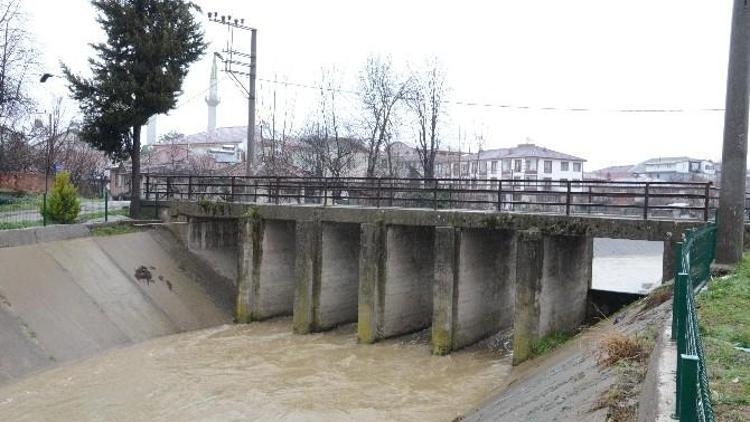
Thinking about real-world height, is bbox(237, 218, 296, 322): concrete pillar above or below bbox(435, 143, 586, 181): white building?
below

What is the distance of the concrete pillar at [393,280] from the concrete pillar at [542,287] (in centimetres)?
430

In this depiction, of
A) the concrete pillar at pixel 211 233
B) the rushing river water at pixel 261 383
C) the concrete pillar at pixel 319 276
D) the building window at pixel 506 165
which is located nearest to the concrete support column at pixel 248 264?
the concrete pillar at pixel 319 276

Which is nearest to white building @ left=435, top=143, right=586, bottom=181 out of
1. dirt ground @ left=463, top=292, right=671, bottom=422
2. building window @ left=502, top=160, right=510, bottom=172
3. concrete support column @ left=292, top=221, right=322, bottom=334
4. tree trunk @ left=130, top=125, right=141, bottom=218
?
building window @ left=502, top=160, right=510, bottom=172

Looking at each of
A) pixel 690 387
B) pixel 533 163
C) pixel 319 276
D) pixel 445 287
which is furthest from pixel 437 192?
pixel 533 163

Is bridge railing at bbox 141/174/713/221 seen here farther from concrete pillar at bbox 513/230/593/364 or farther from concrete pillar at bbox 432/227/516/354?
concrete pillar at bbox 432/227/516/354

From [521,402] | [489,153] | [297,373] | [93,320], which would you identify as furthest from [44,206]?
[489,153]

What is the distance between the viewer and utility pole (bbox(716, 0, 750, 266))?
1233 centimetres

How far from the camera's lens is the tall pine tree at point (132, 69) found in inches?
923

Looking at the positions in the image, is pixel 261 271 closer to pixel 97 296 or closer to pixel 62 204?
pixel 97 296

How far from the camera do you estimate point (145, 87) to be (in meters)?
23.5

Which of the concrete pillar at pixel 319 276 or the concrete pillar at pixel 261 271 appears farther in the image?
the concrete pillar at pixel 261 271

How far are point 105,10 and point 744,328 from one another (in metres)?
22.9

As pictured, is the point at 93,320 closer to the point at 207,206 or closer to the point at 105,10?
the point at 207,206

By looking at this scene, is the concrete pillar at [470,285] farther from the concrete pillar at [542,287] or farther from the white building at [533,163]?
the white building at [533,163]
